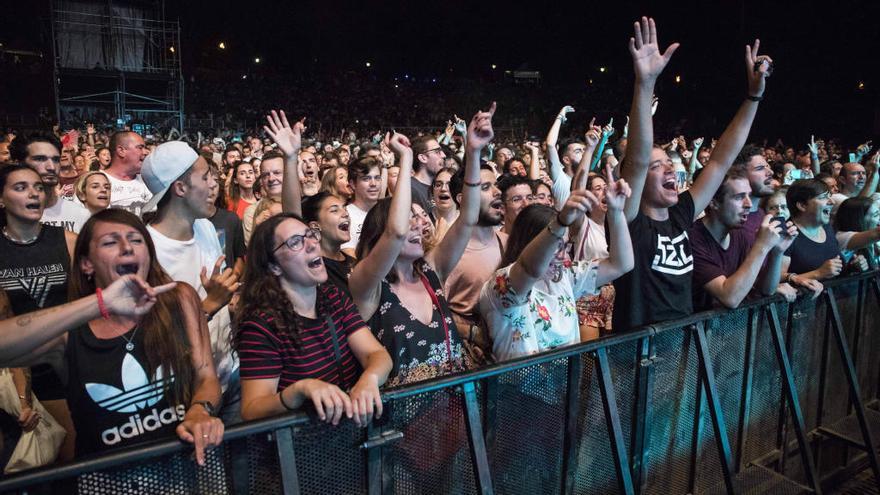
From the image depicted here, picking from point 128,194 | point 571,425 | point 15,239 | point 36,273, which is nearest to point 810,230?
point 571,425

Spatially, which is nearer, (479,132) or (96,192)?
(479,132)

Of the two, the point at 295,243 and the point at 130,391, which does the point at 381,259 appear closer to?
the point at 295,243

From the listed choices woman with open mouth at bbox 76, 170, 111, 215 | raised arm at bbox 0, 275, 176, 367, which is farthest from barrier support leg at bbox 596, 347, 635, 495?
woman with open mouth at bbox 76, 170, 111, 215

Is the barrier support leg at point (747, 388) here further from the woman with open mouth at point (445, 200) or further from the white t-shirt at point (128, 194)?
the white t-shirt at point (128, 194)

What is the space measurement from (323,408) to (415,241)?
1.11 metres

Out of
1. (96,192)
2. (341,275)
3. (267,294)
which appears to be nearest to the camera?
(267,294)

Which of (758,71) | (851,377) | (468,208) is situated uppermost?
(758,71)

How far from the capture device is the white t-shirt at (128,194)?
15.9 feet

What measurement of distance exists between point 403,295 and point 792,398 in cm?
219

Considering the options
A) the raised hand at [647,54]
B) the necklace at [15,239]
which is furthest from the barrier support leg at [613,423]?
the necklace at [15,239]

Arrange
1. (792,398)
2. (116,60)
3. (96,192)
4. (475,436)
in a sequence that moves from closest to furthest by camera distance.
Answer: (475,436) < (792,398) < (96,192) < (116,60)

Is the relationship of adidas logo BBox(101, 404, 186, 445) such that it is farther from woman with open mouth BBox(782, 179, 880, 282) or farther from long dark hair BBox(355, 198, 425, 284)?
woman with open mouth BBox(782, 179, 880, 282)

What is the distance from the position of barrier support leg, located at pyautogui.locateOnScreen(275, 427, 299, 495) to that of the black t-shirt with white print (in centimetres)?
183

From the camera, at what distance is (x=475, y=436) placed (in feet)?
7.15
